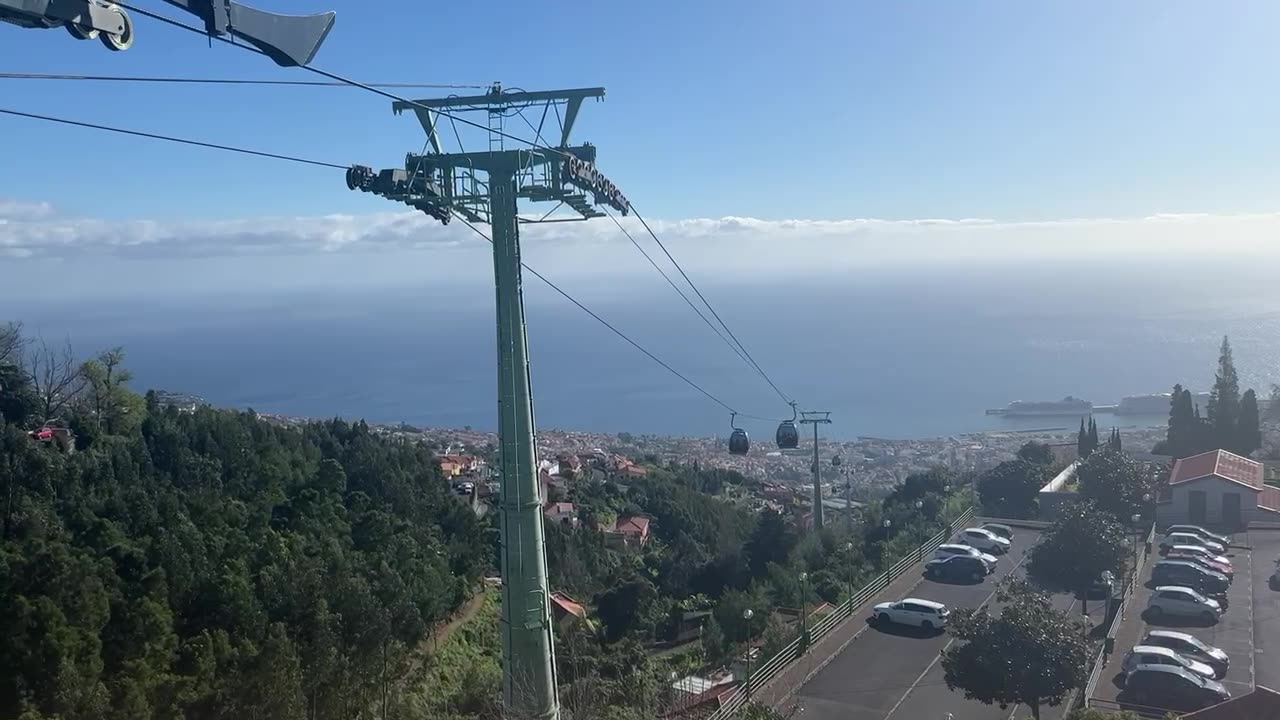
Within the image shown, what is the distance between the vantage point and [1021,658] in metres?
8.53

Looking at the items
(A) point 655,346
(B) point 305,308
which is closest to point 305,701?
(A) point 655,346

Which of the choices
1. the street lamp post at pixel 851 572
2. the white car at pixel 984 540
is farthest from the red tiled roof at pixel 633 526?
the white car at pixel 984 540

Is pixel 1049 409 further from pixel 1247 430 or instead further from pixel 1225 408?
pixel 1247 430

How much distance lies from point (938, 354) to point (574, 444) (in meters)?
52.8

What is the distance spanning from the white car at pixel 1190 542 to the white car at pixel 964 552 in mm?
2754

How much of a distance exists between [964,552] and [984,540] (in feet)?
4.94

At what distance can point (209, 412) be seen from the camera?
59.3 ft

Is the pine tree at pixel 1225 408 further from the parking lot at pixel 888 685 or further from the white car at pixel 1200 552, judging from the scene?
the parking lot at pixel 888 685

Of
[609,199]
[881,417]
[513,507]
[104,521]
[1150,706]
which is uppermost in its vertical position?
[609,199]

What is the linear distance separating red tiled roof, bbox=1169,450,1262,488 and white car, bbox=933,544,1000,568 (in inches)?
193

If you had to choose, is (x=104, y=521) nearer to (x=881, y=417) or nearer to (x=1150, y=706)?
(x=1150, y=706)

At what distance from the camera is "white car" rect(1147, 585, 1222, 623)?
1197 centimetres

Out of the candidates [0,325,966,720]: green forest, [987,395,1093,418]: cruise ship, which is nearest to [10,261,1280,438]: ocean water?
[987,395,1093,418]: cruise ship

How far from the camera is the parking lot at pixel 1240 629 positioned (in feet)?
32.6
